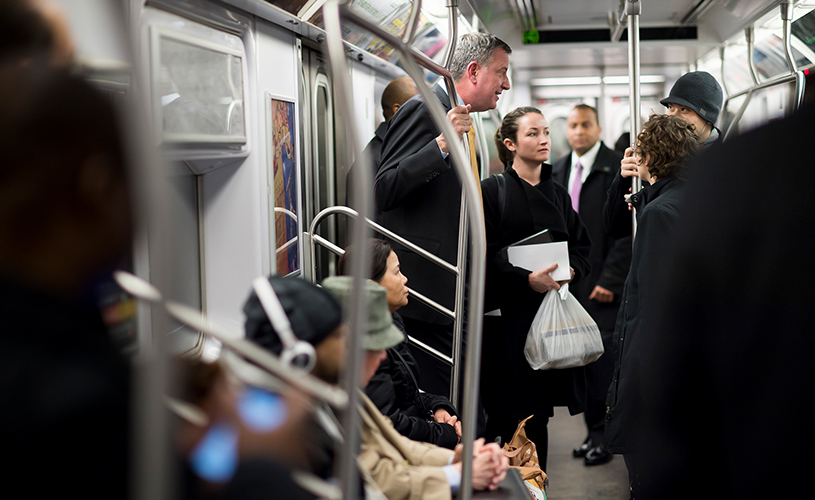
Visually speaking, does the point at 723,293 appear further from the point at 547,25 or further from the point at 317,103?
the point at 547,25

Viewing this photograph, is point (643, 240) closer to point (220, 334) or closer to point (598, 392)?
point (598, 392)

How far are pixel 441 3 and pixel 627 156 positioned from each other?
1.65 metres

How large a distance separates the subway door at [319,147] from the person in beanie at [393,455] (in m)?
1.63

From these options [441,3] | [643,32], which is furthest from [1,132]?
[643,32]

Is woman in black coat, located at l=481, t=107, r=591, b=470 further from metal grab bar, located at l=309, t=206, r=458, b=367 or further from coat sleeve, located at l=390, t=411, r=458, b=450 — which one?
coat sleeve, located at l=390, t=411, r=458, b=450

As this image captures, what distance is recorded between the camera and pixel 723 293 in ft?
2.84

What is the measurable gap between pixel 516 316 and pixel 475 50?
1.11 metres

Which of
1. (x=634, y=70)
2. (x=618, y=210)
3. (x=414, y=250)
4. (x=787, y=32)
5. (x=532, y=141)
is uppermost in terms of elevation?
(x=787, y=32)

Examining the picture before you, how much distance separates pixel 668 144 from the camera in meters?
2.59

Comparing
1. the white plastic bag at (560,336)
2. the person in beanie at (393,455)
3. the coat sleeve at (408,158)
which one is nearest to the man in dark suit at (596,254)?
the white plastic bag at (560,336)

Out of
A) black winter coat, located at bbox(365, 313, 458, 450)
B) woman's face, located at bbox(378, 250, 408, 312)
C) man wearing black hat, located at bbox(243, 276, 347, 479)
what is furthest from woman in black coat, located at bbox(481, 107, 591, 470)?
man wearing black hat, located at bbox(243, 276, 347, 479)

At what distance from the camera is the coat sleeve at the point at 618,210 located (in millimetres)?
3262

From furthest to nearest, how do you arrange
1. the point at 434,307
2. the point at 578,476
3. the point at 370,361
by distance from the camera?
the point at 578,476, the point at 434,307, the point at 370,361

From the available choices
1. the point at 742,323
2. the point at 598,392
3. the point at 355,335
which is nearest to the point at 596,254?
the point at 598,392
